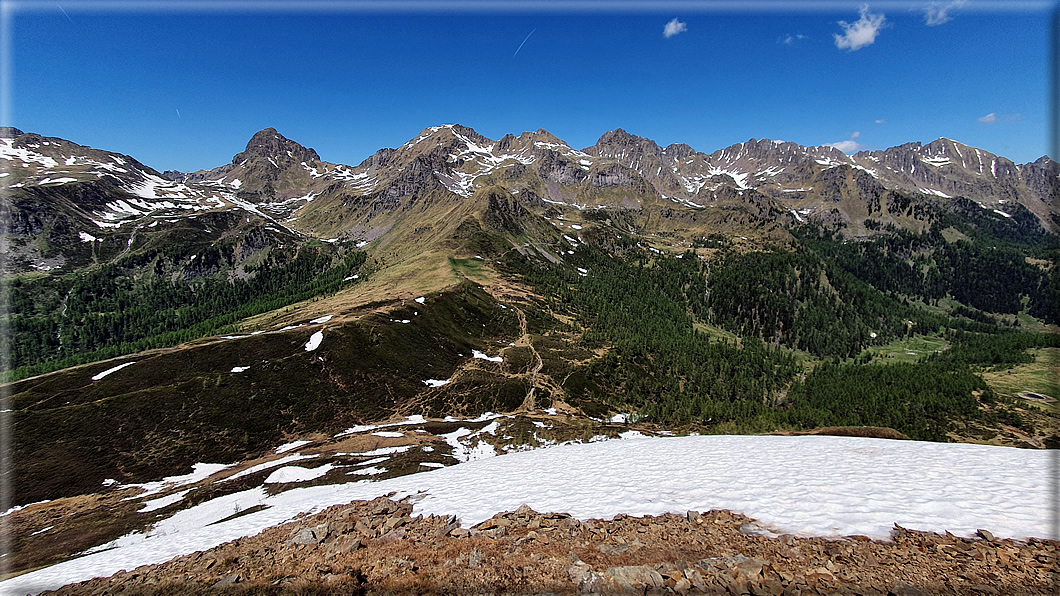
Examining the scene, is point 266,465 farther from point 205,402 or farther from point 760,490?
point 760,490

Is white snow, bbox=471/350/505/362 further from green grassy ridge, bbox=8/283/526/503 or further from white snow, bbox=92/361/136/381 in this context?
white snow, bbox=92/361/136/381

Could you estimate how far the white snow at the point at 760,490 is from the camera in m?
9.55

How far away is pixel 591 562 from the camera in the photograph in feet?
28.1

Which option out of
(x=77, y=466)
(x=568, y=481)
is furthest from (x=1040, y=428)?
(x=77, y=466)

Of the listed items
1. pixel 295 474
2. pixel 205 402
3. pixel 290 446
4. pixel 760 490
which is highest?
pixel 760 490

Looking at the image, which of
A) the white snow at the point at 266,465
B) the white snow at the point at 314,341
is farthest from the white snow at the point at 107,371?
the white snow at the point at 266,465

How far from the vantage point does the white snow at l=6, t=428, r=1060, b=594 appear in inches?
376

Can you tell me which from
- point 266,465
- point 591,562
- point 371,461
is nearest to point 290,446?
point 266,465

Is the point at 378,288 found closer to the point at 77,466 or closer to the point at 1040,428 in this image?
the point at 77,466

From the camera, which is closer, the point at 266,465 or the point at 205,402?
the point at 266,465

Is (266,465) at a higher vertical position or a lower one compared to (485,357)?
lower

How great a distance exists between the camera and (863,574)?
287 inches

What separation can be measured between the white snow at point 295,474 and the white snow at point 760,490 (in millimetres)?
27654

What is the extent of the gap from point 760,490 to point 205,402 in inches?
2906
